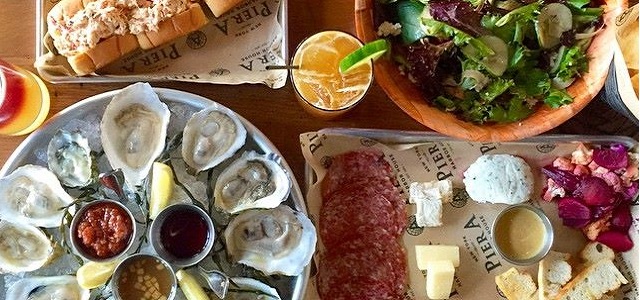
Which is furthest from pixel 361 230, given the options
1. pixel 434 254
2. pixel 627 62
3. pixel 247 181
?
pixel 627 62

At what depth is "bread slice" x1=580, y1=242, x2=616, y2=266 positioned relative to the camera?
58.1 inches

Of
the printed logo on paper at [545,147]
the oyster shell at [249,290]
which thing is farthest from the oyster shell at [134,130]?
the printed logo on paper at [545,147]

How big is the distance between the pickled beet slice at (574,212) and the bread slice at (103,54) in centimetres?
85

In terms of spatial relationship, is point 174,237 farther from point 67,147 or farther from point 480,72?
point 480,72

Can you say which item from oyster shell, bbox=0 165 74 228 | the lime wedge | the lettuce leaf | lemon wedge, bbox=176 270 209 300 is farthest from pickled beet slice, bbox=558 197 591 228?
oyster shell, bbox=0 165 74 228

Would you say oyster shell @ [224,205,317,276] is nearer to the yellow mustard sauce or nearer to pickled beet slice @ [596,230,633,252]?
the yellow mustard sauce

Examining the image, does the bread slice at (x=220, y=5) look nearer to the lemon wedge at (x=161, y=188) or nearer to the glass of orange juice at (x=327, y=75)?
the glass of orange juice at (x=327, y=75)

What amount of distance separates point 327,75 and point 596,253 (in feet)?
2.00

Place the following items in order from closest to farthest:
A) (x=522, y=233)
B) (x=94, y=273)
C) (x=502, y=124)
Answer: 1. (x=94, y=273)
2. (x=502, y=124)
3. (x=522, y=233)

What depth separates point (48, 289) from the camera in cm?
130

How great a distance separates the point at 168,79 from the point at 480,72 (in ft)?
1.83

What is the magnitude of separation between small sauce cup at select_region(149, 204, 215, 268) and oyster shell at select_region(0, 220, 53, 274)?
20 cm

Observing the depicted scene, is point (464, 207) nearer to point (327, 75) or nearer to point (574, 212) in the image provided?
point (574, 212)

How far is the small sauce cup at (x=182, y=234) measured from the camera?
1283 millimetres
